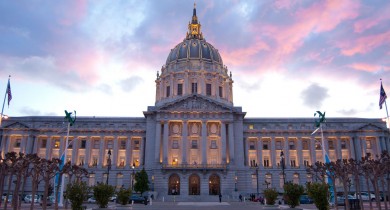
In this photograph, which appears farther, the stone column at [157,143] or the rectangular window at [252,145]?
the rectangular window at [252,145]

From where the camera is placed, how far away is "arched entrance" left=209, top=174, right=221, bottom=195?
243ft

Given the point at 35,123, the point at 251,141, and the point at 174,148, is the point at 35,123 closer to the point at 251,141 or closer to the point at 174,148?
the point at 174,148

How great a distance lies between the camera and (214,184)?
2943 inches

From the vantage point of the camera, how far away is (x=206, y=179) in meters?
73.4

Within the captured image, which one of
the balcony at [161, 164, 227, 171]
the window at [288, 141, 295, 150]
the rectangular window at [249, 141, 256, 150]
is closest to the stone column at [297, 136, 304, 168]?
the window at [288, 141, 295, 150]

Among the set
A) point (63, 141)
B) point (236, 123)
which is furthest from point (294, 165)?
point (63, 141)

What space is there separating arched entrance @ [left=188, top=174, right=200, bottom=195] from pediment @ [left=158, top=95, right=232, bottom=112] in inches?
615

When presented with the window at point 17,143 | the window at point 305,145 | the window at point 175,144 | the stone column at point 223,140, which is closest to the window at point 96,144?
the window at point 17,143

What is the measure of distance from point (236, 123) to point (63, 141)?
4305cm

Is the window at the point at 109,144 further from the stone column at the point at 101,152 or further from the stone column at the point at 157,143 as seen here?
the stone column at the point at 157,143

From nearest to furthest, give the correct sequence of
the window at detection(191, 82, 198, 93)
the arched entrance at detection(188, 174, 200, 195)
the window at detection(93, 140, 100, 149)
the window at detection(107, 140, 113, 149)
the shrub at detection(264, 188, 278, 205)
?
the shrub at detection(264, 188, 278, 205) → the arched entrance at detection(188, 174, 200, 195) → the window at detection(107, 140, 113, 149) → the window at detection(93, 140, 100, 149) → the window at detection(191, 82, 198, 93)

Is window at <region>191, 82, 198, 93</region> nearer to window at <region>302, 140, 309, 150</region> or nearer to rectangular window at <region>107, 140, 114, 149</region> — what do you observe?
rectangular window at <region>107, 140, 114, 149</region>

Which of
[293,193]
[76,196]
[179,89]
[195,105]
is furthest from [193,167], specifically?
[76,196]

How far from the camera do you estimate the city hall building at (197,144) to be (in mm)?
74375
